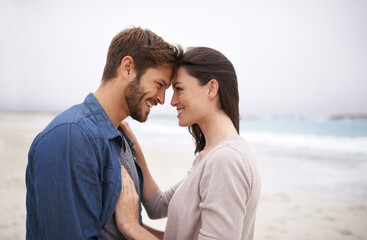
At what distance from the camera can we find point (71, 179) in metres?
1.48

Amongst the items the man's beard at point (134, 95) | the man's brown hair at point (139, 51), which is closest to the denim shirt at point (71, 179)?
the man's beard at point (134, 95)

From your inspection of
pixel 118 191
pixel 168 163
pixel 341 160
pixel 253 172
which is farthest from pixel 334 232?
pixel 341 160

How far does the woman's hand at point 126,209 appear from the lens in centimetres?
180

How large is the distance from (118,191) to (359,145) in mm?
16660

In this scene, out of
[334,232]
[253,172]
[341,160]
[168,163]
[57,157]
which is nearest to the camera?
[57,157]

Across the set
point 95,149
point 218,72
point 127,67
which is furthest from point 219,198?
point 127,67

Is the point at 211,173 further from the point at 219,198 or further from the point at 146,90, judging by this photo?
the point at 146,90

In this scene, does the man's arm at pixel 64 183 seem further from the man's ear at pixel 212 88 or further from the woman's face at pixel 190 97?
the man's ear at pixel 212 88

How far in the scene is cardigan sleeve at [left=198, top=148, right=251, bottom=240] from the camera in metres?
1.49

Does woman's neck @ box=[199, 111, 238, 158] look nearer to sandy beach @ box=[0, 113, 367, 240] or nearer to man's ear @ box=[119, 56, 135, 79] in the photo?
man's ear @ box=[119, 56, 135, 79]

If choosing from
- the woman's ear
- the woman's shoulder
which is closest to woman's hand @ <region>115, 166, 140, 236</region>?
the woman's shoulder

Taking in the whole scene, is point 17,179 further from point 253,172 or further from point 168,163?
point 253,172

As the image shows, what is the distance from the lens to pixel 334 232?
4848 mm

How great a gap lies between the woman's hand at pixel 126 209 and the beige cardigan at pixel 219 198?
25 cm
